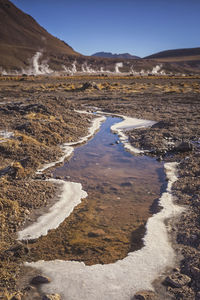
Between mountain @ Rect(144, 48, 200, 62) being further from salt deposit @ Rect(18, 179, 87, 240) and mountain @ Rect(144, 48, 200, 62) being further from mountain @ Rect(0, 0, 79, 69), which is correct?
salt deposit @ Rect(18, 179, 87, 240)

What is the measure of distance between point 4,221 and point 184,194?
11.7 ft

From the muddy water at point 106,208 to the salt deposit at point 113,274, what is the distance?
0.16 m

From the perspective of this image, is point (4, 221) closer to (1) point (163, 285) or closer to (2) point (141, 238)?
(2) point (141, 238)

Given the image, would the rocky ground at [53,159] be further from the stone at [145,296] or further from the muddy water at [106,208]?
the muddy water at [106,208]

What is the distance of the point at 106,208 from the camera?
5.25 m

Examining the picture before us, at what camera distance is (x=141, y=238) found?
4.31 meters

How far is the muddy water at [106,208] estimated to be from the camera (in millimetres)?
A: 4035

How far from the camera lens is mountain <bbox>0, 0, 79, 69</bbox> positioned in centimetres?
9368

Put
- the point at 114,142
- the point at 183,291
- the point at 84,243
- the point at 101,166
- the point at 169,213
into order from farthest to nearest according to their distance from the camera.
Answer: the point at 114,142 < the point at 101,166 < the point at 169,213 < the point at 84,243 < the point at 183,291

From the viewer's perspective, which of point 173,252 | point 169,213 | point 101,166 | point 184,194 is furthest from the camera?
point 101,166

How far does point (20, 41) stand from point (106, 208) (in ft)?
527

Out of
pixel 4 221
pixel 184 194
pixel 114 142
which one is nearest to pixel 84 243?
pixel 4 221

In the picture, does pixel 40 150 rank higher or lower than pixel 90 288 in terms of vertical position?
higher

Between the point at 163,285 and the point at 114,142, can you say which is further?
the point at 114,142
